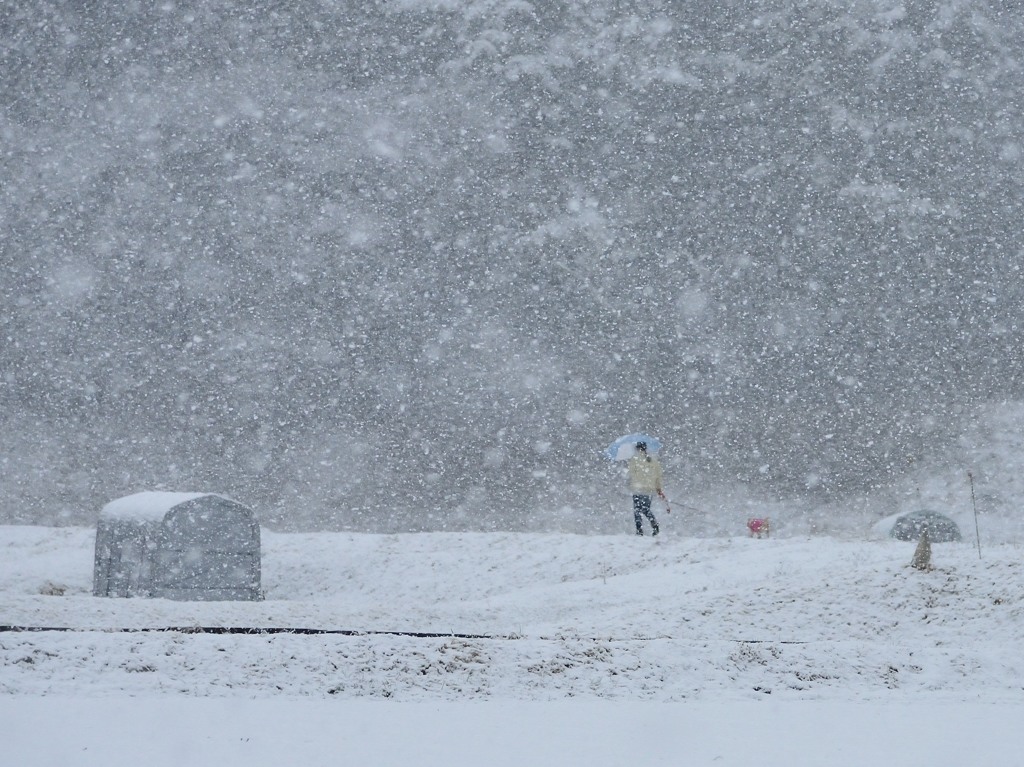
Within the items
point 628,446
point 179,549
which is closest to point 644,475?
point 628,446

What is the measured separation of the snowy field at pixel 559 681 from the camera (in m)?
6.61

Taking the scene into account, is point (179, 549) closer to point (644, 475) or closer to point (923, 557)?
point (644, 475)

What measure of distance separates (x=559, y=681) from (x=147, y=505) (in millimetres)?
11847

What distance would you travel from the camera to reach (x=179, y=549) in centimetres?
1795

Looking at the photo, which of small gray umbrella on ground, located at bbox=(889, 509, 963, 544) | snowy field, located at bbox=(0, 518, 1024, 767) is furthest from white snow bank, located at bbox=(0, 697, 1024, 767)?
small gray umbrella on ground, located at bbox=(889, 509, 963, 544)

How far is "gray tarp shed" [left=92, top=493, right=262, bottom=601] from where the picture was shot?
704 inches

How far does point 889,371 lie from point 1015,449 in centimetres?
620

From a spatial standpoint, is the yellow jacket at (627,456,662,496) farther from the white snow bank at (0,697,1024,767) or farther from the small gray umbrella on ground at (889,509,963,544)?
the white snow bank at (0,697,1024,767)

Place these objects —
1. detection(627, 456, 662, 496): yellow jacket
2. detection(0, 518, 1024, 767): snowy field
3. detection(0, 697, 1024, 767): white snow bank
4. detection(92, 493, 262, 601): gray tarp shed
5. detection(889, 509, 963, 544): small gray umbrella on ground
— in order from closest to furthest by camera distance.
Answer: detection(0, 697, 1024, 767): white snow bank < detection(0, 518, 1024, 767): snowy field < detection(92, 493, 262, 601): gray tarp shed < detection(627, 456, 662, 496): yellow jacket < detection(889, 509, 963, 544): small gray umbrella on ground

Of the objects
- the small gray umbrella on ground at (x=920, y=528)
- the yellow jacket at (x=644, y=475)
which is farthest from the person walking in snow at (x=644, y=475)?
the small gray umbrella on ground at (x=920, y=528)

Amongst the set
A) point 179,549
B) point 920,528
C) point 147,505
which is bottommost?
point 179,549

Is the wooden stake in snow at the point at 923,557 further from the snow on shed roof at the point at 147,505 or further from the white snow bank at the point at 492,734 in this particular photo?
the snow on shed roof at the point at 147,505

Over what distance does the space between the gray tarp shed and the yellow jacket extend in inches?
262

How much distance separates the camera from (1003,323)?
48.0m
